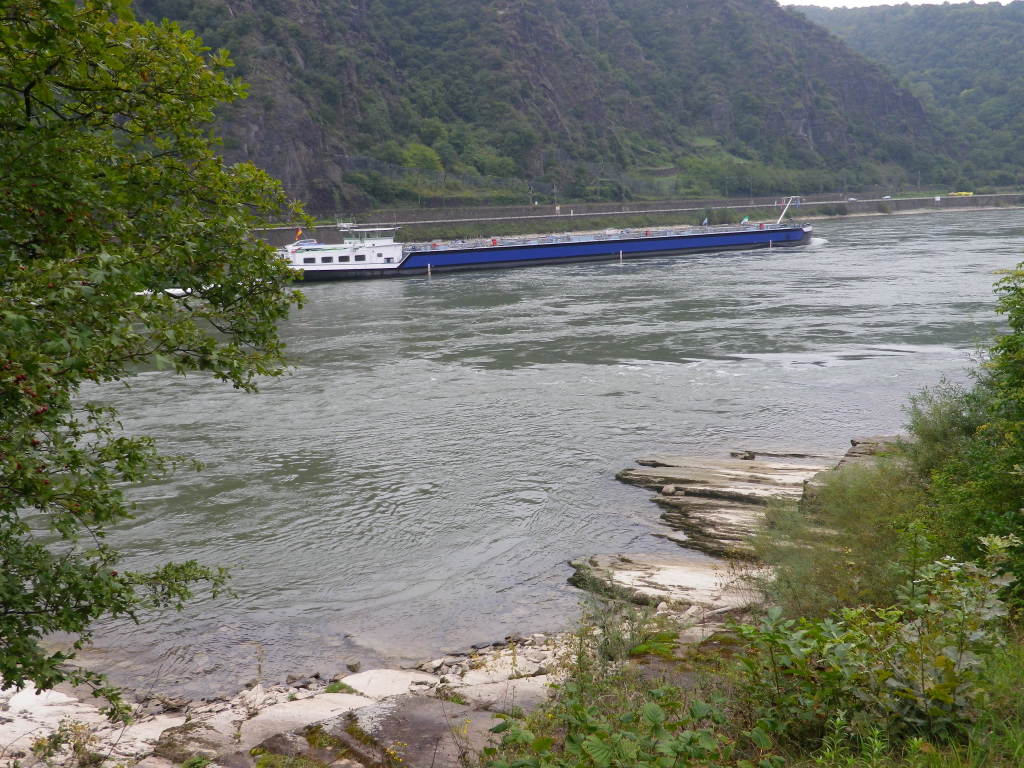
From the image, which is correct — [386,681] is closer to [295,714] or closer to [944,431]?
[295,714]

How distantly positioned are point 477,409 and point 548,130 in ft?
279

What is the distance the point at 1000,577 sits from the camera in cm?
554

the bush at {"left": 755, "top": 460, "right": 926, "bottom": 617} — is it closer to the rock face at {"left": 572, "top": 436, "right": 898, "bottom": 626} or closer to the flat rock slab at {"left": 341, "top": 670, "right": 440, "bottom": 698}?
the rock face at {"left": 572, "top": 436, "right": 898, "bottom": 626}

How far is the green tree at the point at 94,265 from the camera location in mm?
3701

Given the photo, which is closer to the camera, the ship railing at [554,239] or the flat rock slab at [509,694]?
the flat rock slab at [509,694]

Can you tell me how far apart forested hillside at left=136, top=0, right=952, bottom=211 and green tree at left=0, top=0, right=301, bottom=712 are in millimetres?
57486

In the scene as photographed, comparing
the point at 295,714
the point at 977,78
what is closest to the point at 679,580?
the point at 295,714

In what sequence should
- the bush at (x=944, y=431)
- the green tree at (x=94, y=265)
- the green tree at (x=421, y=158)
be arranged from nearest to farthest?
→ the green tree at (x=94, y=265)
the bush at (x=944, y=431)
the green tree at (x=421, y=158)

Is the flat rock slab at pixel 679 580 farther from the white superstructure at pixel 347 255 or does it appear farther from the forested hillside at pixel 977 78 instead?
the forested hillside at pixel 977 78

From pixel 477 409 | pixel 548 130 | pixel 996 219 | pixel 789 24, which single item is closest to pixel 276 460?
pixel 477 409

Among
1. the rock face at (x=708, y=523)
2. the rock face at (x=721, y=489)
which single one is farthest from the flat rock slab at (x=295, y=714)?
the rock face at (x=721, y=489)

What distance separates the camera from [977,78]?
166m

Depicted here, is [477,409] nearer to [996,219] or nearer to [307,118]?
[307,118]

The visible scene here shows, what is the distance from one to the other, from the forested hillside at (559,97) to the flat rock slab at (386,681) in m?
57.0
